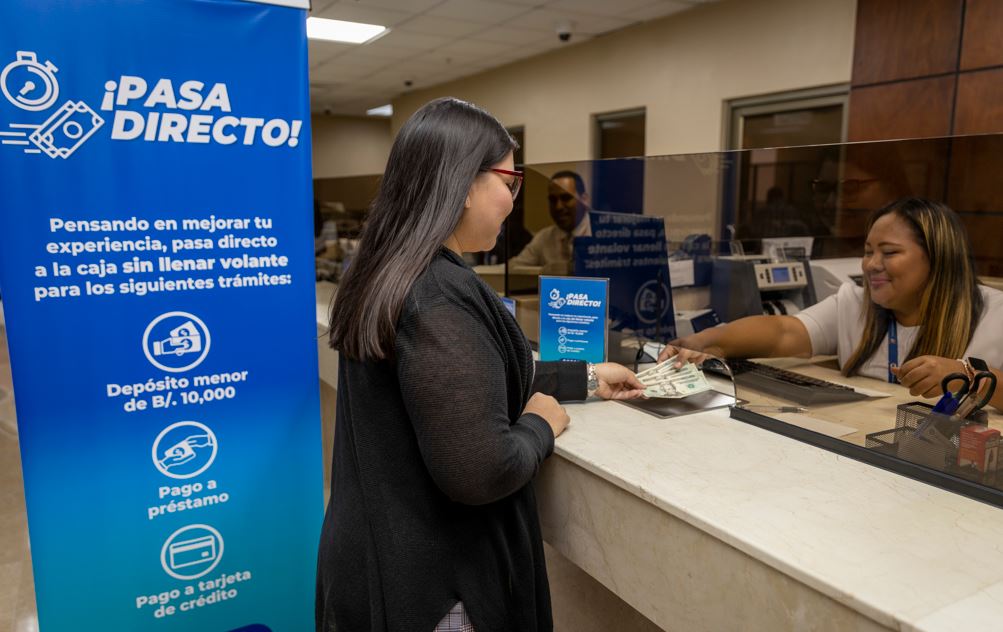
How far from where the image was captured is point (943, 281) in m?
1.18

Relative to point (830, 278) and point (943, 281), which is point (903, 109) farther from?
point (943, 281)

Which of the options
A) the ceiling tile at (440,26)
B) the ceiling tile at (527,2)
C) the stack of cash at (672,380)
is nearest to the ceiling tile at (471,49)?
the ceiling tile at (440,26)

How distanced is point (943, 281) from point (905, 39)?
3345 mm

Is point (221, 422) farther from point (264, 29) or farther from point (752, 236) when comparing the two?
point (752, 236)

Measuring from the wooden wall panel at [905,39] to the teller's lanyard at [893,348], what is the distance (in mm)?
3069

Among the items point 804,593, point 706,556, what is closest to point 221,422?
point 706,556

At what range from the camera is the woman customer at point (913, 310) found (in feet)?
3.78

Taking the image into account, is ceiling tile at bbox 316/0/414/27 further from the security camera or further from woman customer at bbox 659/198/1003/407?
woman customer at bbox 659/198/1003/407

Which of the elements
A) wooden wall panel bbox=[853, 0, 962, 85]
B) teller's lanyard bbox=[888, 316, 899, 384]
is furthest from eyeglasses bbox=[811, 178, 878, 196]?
wooden wall panel bbox=[853, 0, 962, 85]

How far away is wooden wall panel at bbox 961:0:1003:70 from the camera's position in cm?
335

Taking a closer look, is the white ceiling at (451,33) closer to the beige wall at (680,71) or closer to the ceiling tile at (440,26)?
the ceiling tile at (440,26)

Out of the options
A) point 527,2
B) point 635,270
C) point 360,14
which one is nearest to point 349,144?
point 360,14

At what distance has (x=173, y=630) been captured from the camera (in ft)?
5.04

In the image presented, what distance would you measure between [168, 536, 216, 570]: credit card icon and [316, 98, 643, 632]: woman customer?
535mm
